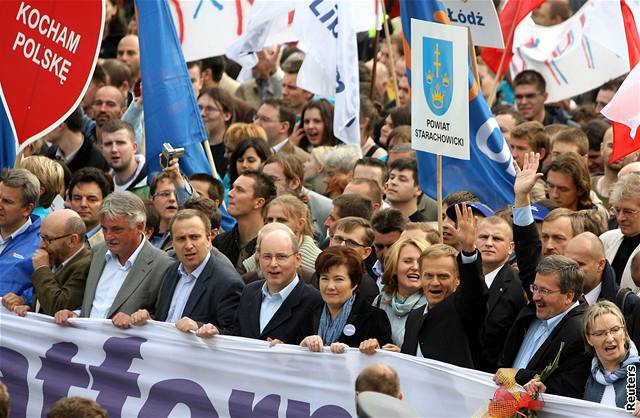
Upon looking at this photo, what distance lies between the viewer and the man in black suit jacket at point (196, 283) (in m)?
10.6

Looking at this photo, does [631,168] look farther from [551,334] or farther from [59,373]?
[59,373]

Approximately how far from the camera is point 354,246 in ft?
37.0

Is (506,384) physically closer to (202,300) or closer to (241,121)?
(202,300)

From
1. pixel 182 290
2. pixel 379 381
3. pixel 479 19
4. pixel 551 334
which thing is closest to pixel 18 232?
pixel 182 290

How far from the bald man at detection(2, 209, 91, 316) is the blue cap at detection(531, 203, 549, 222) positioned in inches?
126

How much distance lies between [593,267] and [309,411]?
199 cm

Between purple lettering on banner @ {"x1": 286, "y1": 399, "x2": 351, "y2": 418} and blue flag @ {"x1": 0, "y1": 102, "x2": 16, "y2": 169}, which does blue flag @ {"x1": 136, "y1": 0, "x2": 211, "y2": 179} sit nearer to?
blue flag @ {"x1": 0, "y1": 102, "x2": 16, "y2": 169}

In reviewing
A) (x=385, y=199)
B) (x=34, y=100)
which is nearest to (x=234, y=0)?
(x=385, y=199)

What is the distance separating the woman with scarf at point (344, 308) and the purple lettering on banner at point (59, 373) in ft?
5.43

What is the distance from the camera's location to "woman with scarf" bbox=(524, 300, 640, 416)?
8.72 meters

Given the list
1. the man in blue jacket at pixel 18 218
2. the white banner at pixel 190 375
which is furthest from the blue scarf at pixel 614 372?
the man in blue jacket at pixel 18 218

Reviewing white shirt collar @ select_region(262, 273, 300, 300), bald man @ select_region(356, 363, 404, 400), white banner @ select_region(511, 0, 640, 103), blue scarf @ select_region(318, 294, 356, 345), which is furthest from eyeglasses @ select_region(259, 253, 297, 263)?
white banner @ select_region(511, 0, 640, 103)

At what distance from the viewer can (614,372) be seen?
876 centimetres

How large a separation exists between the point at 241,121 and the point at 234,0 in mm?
1282
